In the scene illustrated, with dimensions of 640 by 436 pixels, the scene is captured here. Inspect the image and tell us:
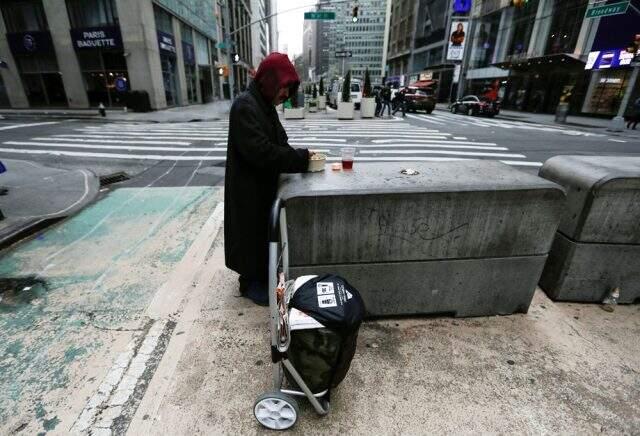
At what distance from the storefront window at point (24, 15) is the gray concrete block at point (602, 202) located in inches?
1272

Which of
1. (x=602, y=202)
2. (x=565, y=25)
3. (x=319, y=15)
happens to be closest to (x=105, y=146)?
(x=602, y=202)

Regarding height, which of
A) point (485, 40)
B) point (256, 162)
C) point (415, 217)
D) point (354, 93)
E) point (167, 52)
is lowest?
point (415, 217)

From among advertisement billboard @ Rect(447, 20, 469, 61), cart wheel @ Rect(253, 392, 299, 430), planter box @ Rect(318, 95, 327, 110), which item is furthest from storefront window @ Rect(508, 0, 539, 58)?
cart wheel @ Rect(253, 392, 299, 430)

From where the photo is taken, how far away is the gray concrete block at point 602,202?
8.52 ft

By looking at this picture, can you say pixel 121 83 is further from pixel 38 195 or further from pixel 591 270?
pixel 591 270

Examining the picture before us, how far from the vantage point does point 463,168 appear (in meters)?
2.97

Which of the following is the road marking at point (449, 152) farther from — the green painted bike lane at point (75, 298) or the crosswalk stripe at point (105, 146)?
the green painted bike lane at point (75, 298)

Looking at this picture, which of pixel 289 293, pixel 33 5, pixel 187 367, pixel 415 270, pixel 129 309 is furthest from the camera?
pixel 33 5

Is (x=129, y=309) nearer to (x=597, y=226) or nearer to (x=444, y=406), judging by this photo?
(x=444, y=406)

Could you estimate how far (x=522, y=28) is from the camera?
108 ft

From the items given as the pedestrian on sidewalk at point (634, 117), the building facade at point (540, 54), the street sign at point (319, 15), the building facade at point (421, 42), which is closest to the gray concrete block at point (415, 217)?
the building facade at point (540, 54)

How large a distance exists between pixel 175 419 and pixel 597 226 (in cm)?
344

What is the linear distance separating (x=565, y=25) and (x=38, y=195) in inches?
1448

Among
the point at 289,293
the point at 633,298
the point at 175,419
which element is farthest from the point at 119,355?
the point at 633,298
